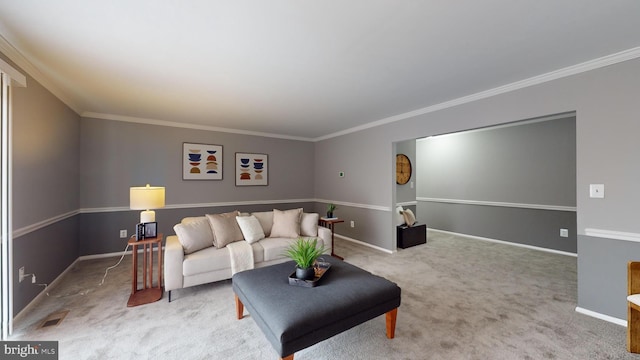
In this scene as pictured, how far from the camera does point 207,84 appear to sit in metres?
2.92

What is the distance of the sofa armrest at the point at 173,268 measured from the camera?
268cm

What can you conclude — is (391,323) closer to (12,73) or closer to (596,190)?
(596,190)

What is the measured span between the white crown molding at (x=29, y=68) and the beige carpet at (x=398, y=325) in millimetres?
2342

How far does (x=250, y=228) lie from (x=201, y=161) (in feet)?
7.75

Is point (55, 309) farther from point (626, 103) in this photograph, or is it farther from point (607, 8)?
point (626, 103)

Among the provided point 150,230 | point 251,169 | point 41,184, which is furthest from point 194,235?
point 251,169

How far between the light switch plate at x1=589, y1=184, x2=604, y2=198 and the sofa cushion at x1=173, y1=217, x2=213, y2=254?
416 centimetres

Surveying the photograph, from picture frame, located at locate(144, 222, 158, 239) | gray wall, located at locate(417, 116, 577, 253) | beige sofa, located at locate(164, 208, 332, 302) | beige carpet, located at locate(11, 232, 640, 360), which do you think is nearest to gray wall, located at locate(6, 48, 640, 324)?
beige carpet, located at locate(11, 232, 640, 360)

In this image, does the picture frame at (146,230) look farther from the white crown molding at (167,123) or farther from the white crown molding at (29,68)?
the white crown molding at (167,123)

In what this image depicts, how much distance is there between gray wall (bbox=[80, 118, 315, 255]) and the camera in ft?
13.4

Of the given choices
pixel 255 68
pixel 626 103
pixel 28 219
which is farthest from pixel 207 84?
pixel 626 103

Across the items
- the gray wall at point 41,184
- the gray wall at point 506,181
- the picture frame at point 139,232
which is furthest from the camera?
the gray wall at point 506,181

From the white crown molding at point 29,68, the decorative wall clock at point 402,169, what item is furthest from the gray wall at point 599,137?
the white crown molding at point 29,68

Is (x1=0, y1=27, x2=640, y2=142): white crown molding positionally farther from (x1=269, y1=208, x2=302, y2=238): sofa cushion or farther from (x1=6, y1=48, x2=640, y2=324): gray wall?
(x1=269, y1=208, x2=302, y2=238): sofa cushion
